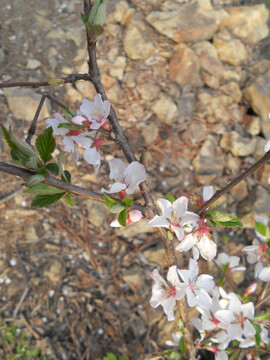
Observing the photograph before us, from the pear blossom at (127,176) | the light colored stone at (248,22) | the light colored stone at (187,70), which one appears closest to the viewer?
the pear blossom at (127,176)

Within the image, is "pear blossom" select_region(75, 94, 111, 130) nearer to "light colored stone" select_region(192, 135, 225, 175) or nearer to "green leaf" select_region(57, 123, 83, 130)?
"green leaf" select_region(57, 123, 83, 130)

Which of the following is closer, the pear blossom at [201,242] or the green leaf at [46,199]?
the green leaf at [46,199]

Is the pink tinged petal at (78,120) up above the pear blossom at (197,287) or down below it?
above

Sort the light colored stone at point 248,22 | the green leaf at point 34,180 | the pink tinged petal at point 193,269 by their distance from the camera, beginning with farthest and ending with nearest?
the light colored stone at point 248,22, the pink tinged petal at point 193,269, the green leaf at point 34,180

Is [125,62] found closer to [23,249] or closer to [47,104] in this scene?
[47,104]

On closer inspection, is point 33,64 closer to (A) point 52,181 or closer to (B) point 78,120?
(B) point 78,120

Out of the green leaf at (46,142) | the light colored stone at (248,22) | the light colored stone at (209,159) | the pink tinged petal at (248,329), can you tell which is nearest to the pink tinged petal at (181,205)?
the green leaf at (46,142)

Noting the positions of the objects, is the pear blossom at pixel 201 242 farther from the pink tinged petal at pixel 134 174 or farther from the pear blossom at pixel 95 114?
the pear blossom at pixel 95 114

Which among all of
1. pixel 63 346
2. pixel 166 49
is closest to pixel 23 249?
pixel 63 346
